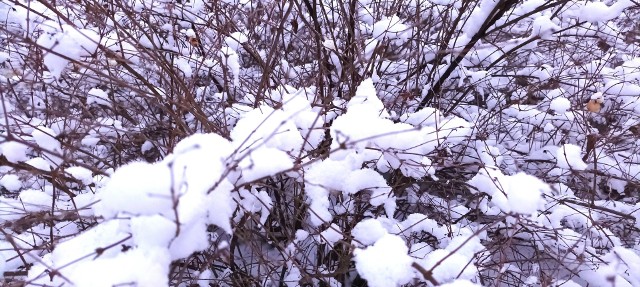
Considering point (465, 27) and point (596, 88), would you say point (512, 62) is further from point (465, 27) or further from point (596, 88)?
point (465, 27)

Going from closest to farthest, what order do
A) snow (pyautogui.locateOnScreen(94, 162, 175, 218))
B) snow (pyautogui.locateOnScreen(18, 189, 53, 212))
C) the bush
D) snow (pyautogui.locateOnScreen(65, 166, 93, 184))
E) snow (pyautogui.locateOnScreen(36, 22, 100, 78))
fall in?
snow (pyautogui.locateOnScreen(94, 162, 175, 218))
the bush
snow (pyautogui.locateOnScreen(36, 22, 100, 78))
snow (pyautogui.locateOnScreen(65, 166, 93, 184))
snow (pyautogui.locateOnScreen(18, 189, 53, 212))

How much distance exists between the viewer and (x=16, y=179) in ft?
5.95

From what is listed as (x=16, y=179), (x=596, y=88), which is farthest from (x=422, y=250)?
(x=16, y=179)

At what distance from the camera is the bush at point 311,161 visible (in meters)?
0.91

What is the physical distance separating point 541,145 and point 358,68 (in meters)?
1.04

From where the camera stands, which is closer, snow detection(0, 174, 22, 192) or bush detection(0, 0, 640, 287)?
bush detection(0, 0, 640, 287)

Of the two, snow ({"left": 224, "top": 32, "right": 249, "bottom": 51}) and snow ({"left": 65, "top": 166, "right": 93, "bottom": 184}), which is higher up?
snow ({"left": 224, "top": 32, "right": 249, "bottom": 51})

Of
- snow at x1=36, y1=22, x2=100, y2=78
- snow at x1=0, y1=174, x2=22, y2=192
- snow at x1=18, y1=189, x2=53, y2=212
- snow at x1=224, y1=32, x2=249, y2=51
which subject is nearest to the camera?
snow at x1=36, y1=22, x2=100, y2=78

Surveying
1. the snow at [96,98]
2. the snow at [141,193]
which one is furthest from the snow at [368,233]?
the snow at [96,98]

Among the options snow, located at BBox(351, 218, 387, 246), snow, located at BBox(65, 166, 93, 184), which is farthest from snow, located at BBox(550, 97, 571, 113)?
snow, located at BBox(65, 166, 93, 184)

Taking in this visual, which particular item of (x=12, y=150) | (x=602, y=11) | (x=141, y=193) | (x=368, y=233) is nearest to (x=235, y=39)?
(x=12, y=150)

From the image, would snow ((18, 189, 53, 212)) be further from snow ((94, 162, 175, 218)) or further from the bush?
snow ((94, 162, 175, 218))

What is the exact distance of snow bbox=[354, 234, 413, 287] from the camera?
969 millimetres

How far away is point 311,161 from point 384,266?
0.96ft
